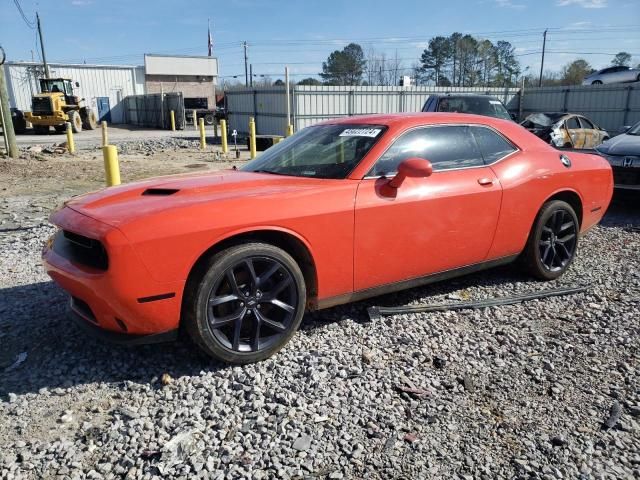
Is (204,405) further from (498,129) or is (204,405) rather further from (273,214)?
(498,129)

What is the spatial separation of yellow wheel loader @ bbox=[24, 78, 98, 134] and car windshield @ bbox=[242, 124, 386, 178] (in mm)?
29224

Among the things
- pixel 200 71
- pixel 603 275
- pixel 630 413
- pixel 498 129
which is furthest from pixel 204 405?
pixel 200 71

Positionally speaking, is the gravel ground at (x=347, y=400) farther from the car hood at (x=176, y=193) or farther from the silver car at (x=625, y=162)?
the silver car at (x=625, y=162)

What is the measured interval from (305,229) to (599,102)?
2289cm

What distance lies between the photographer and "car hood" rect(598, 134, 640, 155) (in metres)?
7.40

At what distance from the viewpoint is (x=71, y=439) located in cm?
252

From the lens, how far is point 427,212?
365cm

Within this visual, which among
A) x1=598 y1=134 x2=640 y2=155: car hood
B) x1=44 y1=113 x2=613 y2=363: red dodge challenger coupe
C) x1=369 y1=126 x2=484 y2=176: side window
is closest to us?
x1=44 y1=113 x2=613 y2=363: red dodge challenger coupe

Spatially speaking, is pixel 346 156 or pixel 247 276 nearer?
pixel 247 276

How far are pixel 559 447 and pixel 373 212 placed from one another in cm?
171

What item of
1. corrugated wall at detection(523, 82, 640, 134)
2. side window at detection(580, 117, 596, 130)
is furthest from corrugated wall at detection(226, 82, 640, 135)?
side window at detection(580, 117, 596, 130)

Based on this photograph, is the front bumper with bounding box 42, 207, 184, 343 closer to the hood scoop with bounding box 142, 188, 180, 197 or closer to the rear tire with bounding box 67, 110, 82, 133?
the hood scoop with bounding box 142, 188, 180, 197

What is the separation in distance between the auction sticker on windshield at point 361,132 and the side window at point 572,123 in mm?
11765

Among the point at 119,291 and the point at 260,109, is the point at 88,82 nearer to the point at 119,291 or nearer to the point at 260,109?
the point at 260,109
